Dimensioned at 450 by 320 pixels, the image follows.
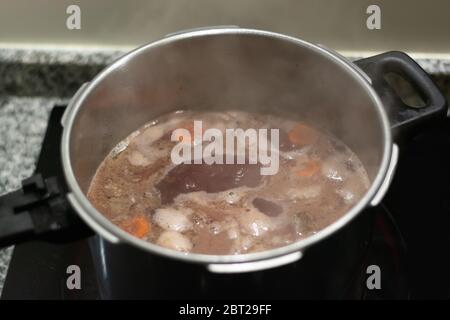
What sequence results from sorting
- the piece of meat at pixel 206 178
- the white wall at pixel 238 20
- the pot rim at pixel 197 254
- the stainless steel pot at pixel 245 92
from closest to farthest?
1. the pot rim at pixel 197 254
2. the stainless steel pot at pixel 245 92
3. the piece of meat at pixel 206 178
4. the white wall at pixel 238 20

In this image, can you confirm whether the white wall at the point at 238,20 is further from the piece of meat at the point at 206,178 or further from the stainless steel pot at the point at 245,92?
the piece of meat at the point at 206,178

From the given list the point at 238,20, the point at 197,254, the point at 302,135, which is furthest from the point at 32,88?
the point at 197,254

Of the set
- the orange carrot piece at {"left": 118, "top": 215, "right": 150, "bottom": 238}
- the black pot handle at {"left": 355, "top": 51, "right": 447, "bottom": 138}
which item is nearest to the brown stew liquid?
the orange carrot piece at {"left": 118, "top": 215, "right": 150, "bottom": 238}

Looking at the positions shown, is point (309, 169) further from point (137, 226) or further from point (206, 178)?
point (137, 226)

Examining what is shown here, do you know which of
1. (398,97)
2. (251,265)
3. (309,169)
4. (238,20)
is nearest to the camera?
(251,265)

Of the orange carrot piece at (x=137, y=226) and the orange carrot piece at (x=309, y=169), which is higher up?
the orange carrot piece at (x=309, y=169)

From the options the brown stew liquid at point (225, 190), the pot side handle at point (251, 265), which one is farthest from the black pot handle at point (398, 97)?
the pot side handle at point (251, 265)
